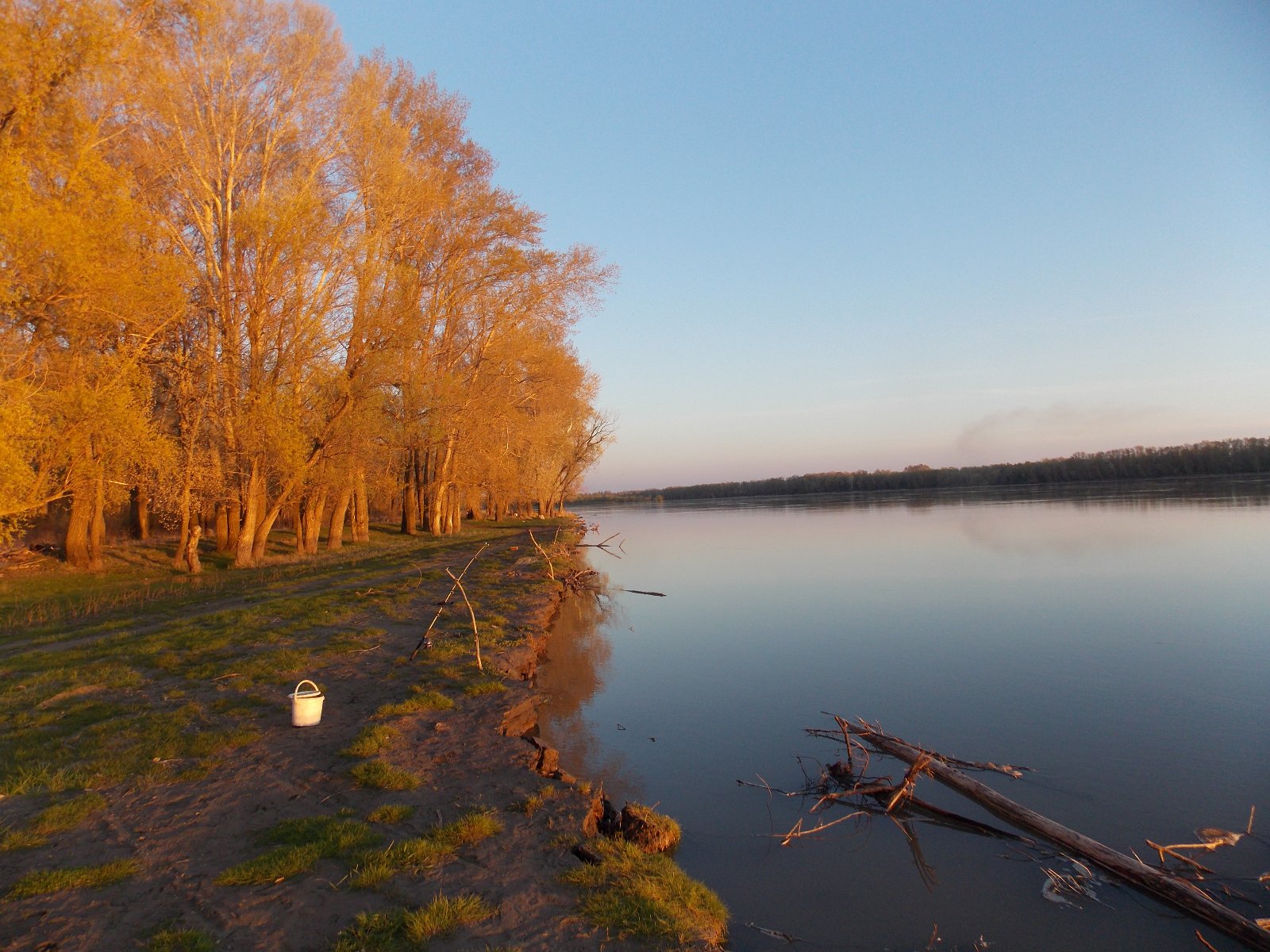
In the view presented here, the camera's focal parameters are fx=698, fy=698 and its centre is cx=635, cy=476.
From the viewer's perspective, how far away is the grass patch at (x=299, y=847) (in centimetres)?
412

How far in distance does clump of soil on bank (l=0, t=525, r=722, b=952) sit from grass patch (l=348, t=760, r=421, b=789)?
0.02 meters

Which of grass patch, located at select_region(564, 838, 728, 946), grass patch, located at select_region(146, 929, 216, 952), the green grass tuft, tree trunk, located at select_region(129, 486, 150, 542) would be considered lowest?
grass patch, located at select_region(564, 838, 728, 946)

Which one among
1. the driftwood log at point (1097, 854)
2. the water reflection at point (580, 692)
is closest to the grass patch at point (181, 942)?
the water reflection at point (580, 692)

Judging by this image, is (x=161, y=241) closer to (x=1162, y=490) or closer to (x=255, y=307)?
(x=255, y=307)

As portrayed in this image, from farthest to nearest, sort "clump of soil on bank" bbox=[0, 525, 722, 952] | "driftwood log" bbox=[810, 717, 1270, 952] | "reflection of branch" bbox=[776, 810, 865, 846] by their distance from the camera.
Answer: "reflection of branch" bbox=[776, 810, 865, 846]
"driftwood log" bbox=[810, 717, 1270, 952]
"clump of soil on bank" bbox=[0, 525, 722, 952]

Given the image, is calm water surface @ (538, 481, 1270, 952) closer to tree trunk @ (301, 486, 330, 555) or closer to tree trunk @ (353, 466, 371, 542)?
tree trunk @ (301, 486, 330, 555)

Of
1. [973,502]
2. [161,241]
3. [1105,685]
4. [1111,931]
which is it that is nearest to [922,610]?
[1105,685]

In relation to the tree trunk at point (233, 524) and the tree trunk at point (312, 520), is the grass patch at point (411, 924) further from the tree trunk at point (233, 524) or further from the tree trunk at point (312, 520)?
the tree trunk at point (312, 520)

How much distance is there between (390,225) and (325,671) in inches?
627

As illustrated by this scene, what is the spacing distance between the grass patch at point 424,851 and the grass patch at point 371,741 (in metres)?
1.52

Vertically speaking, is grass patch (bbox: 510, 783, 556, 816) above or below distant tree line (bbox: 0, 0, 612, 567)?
below

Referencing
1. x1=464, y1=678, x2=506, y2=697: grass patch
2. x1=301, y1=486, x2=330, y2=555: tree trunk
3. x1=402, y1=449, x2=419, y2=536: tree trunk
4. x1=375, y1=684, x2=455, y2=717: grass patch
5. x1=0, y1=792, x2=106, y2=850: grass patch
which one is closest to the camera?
x1=0, y1=792, x2=106, y2=850: grass patch

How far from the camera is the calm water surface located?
4.61 meters

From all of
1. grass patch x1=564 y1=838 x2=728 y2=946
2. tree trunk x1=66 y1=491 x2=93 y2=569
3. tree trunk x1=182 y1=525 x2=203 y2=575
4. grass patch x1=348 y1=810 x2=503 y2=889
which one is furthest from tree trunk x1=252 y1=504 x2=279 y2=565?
grass patch x1=564 y1=838 x2=728 y2=946
